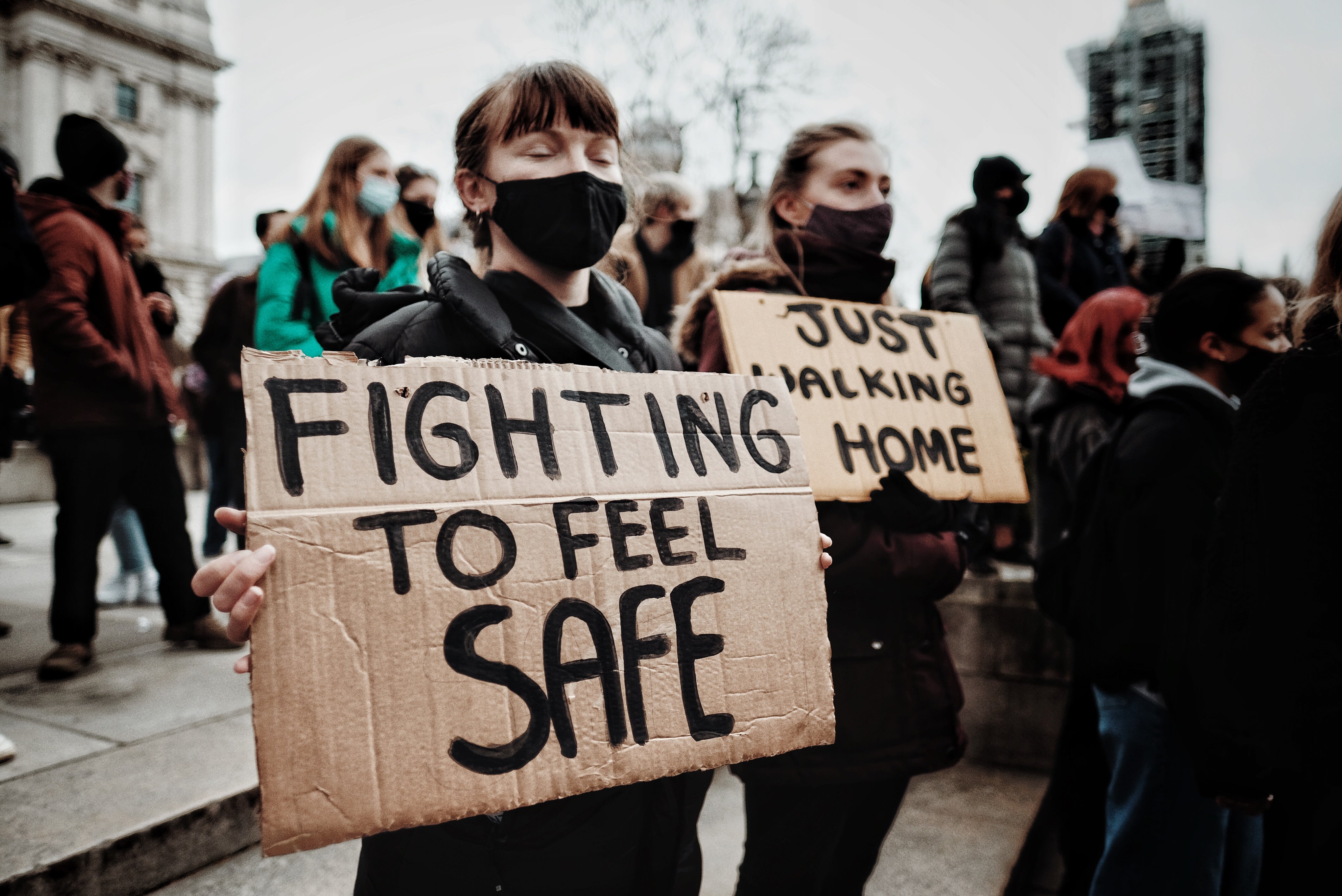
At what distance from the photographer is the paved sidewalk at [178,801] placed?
6.73ft

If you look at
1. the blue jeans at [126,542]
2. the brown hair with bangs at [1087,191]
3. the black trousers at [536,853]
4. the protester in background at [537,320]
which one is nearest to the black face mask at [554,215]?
the protester in background at [537,320]

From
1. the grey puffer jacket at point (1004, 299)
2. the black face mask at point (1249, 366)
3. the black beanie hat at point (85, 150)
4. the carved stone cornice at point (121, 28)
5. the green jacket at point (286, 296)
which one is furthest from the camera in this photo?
the carved stone cornice at point (121, 28)

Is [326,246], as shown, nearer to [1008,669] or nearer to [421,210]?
[421,210]

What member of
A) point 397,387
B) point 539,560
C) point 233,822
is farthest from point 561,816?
point 233,822

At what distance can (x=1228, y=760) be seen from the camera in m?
1.55

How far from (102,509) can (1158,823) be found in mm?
3570

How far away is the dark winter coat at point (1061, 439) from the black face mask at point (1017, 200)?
44.0 inches

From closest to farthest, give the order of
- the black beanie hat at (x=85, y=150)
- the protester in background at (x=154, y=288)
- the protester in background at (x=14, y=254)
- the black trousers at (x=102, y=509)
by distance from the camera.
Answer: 1. the protester in background at (x=14, y=254)
2. the black trousers at (x=102, y=509)
3. the black beanie hat at (x=85, y=150)
4. the protester in background at (x=154, y=288)

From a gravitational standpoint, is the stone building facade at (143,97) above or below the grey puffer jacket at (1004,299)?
above

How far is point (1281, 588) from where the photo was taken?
1.42m

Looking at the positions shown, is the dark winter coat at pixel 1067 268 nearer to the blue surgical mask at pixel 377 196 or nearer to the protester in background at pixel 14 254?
the blue surgical mask at pixel 377 196

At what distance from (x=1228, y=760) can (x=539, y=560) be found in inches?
53.7

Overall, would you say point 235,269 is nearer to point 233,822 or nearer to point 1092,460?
point 233,822

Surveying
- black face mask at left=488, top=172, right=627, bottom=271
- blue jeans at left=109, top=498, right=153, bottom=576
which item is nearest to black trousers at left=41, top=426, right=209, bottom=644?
blue jeans at left=109, top=498, right=153, bottom=576
